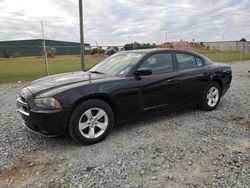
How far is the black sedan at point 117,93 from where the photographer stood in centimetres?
366

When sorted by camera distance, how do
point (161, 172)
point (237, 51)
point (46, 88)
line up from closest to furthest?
point (161, 172), point (46, 88), point (237, 51)

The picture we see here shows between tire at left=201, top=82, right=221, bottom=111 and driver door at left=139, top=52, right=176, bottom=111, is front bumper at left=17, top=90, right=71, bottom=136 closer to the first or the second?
driver door at left=139, top=52, right=176, bottom=111

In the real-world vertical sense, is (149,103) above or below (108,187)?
above

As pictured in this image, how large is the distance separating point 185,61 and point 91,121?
2.55 m

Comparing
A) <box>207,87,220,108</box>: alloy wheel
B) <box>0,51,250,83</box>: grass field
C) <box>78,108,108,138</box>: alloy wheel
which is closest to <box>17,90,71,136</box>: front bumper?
<box>78,108,108,138</box>: alloy wheel

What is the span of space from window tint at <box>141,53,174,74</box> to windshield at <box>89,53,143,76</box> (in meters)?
0.19

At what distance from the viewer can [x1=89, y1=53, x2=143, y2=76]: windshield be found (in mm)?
4535

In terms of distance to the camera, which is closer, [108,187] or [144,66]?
[108,187]

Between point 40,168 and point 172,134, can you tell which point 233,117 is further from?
point 40,168

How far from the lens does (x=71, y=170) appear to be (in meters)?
3.18

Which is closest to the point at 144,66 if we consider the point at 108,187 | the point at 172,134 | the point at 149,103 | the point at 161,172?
the point at 149,103

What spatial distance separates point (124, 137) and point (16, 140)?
1.76m

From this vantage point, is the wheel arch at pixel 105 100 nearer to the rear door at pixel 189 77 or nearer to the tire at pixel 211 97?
the rear door at pixel 189 77

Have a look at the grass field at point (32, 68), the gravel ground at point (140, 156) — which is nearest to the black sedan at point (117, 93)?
the gravel ground at point (140, 156)
